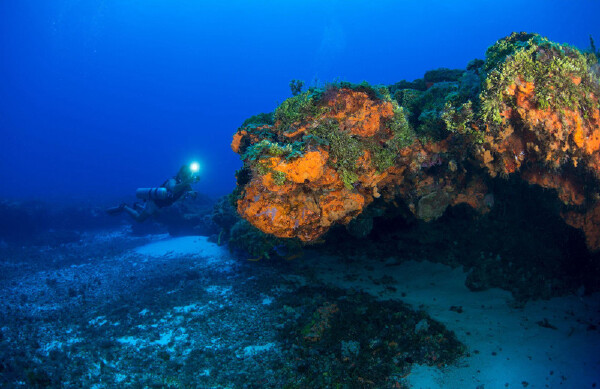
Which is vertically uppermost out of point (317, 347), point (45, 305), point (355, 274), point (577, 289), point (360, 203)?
point (360, 203)

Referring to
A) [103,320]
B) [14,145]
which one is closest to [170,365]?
[103,320]

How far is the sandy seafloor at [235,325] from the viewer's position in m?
4.34

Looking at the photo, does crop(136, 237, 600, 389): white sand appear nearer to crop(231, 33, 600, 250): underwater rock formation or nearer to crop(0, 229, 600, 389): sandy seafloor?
crop(0, 229, 600, 389): sandy seafloor

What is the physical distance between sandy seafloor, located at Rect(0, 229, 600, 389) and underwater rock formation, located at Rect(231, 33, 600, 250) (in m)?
1.98

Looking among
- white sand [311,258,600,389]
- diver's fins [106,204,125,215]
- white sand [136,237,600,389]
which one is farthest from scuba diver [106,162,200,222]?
white sand [311,258,600,389]

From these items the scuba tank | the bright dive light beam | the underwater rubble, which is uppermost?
the bright dive light beam

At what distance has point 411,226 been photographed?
7.46 m

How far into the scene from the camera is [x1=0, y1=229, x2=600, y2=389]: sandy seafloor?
4344 millimetres

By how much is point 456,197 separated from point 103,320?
29.5 ft

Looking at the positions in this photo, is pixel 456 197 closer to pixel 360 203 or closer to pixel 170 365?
pixel 360 203

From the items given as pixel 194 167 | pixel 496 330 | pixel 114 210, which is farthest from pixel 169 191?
pixel 496 330

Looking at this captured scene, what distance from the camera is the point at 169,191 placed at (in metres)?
14.8

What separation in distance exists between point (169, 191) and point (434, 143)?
44.5 ft

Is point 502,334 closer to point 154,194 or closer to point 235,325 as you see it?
point 235,325
